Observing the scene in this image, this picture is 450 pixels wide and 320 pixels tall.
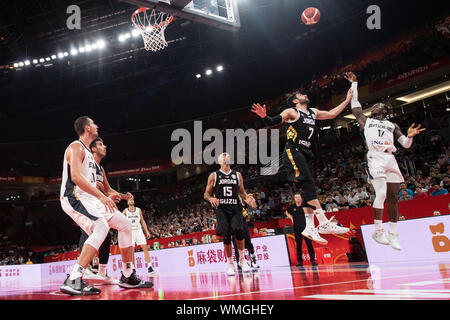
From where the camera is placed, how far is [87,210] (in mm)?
3885

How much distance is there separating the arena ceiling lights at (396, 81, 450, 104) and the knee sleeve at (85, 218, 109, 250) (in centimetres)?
1921

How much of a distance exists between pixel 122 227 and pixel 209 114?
2355 cm

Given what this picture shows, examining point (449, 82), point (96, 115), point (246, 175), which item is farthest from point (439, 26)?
point (96, 115)

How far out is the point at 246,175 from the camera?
23.9 meters

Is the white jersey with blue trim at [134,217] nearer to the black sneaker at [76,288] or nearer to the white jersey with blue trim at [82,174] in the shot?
the white jersey with blue trim at [82,174]

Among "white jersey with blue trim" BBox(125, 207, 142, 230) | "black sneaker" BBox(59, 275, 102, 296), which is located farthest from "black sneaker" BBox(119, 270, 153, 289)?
"white jersey with blue trim" BBox(125, 207, 142, 230)

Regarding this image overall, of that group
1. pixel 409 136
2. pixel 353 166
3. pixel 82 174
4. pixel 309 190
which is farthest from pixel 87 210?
pixel 353 166

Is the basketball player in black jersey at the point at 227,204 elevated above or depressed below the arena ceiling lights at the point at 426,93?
below

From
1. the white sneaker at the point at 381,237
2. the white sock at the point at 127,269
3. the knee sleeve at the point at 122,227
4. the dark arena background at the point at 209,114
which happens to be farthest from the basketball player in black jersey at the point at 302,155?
the dark arena background at the point at 209,114

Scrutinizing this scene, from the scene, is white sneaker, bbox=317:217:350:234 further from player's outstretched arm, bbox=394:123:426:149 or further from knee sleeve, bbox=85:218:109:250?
knee sleeve, bbox=85:218:109:250

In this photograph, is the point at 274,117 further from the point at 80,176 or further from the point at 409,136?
the point at 80,176

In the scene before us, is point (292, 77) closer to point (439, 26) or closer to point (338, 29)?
point (338, 29)

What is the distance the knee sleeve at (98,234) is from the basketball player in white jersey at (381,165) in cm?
399

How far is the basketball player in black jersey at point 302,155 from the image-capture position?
5.18m
